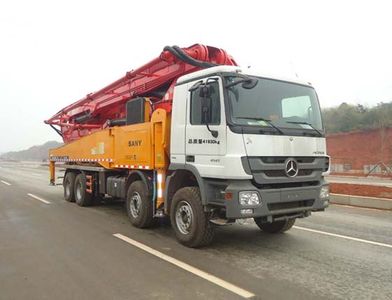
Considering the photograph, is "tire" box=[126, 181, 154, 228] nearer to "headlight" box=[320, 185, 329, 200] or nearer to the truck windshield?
the truck windshield

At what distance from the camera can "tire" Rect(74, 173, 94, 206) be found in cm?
1258

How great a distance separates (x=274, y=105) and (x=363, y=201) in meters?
7.35

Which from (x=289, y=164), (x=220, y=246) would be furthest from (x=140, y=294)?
(x=289, y=164)

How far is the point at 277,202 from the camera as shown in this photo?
6.48 m

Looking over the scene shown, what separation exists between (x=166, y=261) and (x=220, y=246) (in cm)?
129

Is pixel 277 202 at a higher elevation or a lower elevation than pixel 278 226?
higher

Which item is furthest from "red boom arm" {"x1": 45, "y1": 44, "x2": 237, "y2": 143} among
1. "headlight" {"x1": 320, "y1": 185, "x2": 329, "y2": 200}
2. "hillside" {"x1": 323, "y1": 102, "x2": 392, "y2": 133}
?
"hillside" {"x1": 323, "y1": 102, "x2": 392, "y2": 133}

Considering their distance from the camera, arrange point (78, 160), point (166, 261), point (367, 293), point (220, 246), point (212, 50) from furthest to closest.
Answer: point (78, 160) → point (212, 50) → point (220, 246) → point (166, 261) → point (367, 293)

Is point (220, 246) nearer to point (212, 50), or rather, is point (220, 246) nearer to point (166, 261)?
point (166, 261)

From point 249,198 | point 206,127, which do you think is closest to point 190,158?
point 206,127

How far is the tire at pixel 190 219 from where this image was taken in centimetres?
684

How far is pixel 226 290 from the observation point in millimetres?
4902

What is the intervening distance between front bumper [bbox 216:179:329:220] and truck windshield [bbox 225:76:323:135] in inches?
39.1

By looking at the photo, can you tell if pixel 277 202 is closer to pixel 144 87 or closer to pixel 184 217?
pixel 184 217
